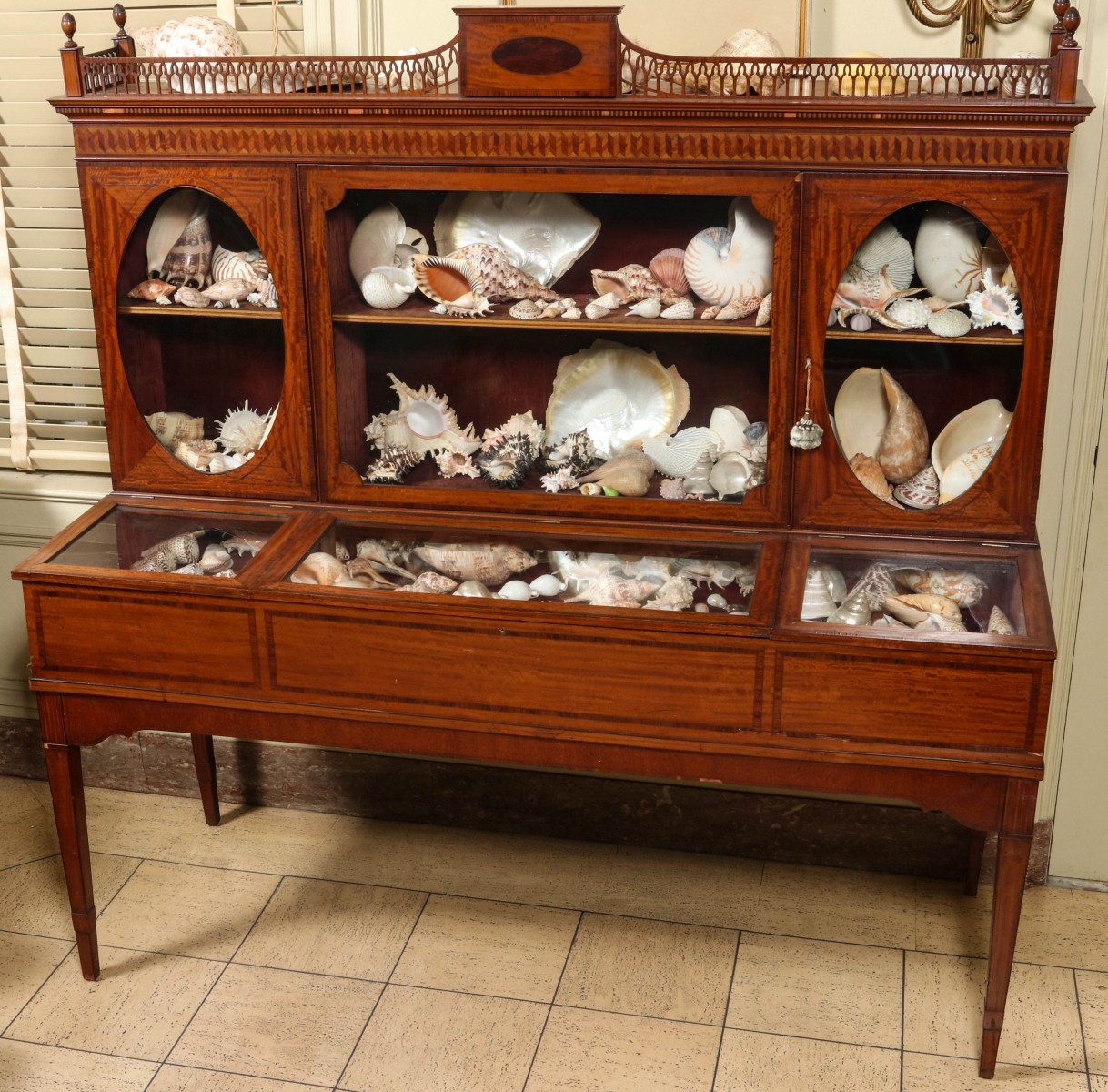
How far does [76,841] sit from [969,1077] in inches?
74.7

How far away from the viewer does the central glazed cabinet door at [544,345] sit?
276 cm

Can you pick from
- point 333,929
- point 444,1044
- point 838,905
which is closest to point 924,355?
point 838,905

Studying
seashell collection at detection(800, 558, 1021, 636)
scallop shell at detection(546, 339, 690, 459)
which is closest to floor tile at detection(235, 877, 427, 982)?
scallop shell at detection(546, 339, 690, 459)

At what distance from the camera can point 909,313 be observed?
2.69 meters

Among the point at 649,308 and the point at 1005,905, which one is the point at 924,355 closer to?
the point at 649,308

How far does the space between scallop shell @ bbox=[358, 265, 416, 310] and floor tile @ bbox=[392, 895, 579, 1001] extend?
140 cm

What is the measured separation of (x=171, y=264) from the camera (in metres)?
3.02

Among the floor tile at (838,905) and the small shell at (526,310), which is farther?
the floor tile at (838,905)

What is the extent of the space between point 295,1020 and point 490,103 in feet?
6.22

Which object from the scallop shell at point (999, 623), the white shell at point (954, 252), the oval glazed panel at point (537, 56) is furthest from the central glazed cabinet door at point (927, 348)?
the oval glazed panel at point (537, 56)

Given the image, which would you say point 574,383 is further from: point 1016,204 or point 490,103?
point 1016,204

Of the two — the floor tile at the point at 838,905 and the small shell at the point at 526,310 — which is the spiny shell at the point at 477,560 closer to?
the small shell at the point at 526,310

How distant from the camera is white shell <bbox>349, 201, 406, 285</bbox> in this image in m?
2.96

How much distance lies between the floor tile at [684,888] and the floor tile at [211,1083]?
85 cm
